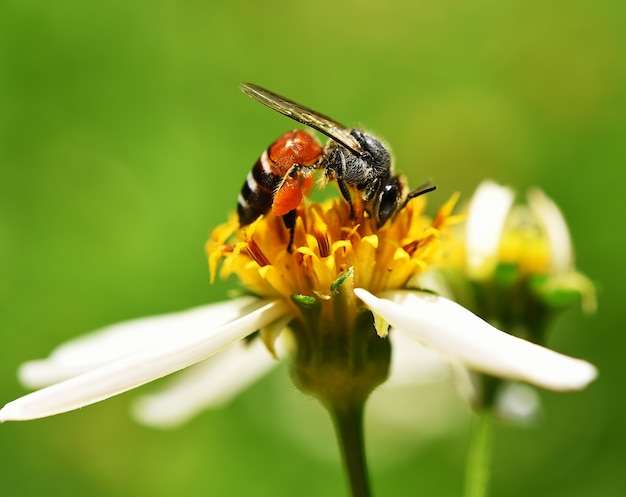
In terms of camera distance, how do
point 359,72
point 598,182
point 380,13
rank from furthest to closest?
point 380,13
point 359,72
point 598,182

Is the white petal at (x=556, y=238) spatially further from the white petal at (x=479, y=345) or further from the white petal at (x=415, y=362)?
the white petal at (x=479, y=345)

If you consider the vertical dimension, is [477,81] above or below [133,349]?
above

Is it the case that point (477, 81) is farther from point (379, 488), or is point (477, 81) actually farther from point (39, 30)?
point (379, 488)

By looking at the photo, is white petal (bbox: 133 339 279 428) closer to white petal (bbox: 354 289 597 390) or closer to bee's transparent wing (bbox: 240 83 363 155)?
bee's transparent wing (bbox: 240 83 363 155)

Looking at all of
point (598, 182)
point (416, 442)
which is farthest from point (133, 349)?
point (598, 182)

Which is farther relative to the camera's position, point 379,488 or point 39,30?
point 39,30

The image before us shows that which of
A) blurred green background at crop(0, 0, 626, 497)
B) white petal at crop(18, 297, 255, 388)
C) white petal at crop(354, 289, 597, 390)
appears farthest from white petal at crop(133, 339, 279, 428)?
blurred green background at crop(0, 0, 626, 497)

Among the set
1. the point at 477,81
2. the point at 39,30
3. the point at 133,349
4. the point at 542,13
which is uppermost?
the point at 39,30

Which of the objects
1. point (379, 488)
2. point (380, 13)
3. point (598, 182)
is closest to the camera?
point (379, 488)
